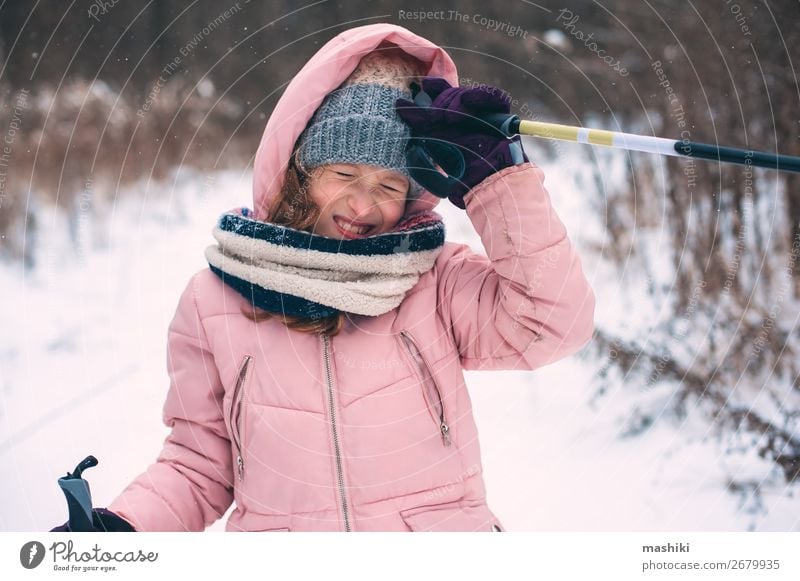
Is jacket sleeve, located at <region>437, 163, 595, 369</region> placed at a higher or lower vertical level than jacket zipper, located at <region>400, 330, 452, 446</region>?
higher

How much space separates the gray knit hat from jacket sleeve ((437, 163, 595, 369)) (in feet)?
0.37

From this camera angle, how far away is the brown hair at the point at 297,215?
39.2 inches

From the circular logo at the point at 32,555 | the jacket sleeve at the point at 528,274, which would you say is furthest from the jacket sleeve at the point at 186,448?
the jacket sleeve at the point at 528,274

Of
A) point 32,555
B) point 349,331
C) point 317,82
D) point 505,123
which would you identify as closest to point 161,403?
point 32,555

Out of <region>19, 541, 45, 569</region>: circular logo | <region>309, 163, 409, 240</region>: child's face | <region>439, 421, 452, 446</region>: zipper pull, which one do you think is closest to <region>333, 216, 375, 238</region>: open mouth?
<region>309, 163, 409, 240</region>: child's face

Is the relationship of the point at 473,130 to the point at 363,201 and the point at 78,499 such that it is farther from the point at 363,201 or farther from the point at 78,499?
the point at 78,499

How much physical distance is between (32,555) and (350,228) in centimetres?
58

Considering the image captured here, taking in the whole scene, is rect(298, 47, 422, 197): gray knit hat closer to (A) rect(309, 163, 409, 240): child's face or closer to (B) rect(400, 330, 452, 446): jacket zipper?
(A) rect(309, 163, 409, 240): child's face

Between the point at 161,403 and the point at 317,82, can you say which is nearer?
the point at 317,82

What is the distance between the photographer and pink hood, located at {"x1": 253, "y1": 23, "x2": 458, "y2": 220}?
1.00 meters

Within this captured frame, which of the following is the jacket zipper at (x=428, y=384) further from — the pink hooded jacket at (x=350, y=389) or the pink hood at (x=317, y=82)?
the pink hood at (x=317, y=82)

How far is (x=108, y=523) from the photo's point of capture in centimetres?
101

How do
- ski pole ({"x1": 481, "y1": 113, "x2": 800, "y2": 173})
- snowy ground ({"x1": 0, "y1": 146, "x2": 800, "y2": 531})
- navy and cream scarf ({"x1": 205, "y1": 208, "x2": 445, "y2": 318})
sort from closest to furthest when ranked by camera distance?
1. ski pole ({"x1": 481, "y1": 113, "x2": 800, "y2": 173})
2. navy and cream scarf ({"x1": 205, "y1": 208, "x2": 445, "y2": 318})
3. snowy ground ({"x1": 0, "y1": 146, "x2": 800, "y2": 531})

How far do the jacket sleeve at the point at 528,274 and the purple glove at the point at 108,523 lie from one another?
498 millimetres
